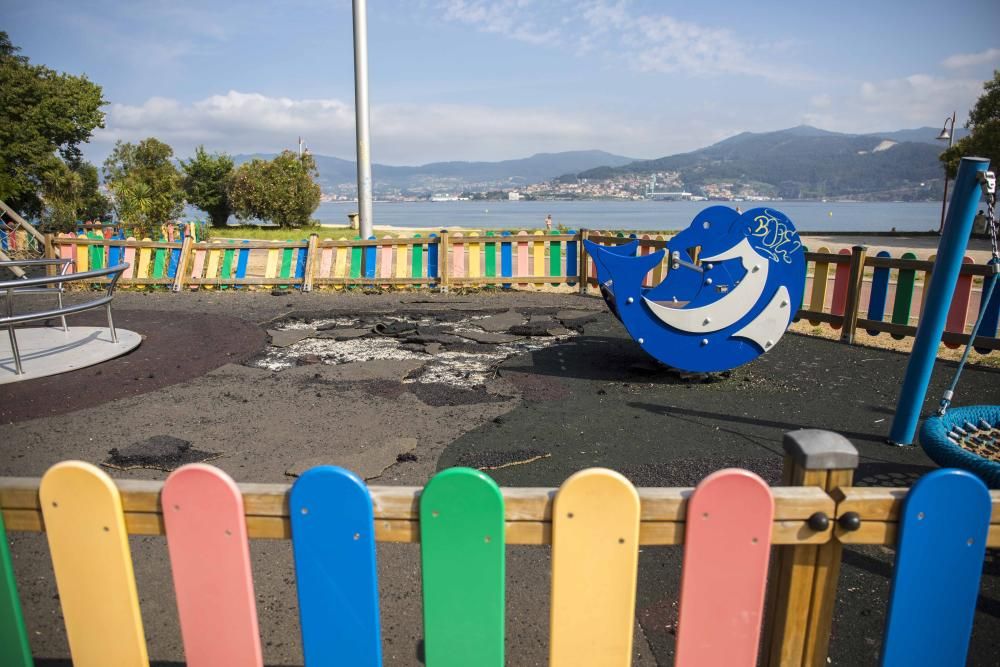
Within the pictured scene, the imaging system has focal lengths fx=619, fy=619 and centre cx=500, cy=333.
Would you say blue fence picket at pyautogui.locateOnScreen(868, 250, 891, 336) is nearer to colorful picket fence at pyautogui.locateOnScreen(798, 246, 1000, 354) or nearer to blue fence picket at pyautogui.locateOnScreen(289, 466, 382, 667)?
colorful picket fence at pyautogui.locateOnScreen(798, 246, 1000, 354)

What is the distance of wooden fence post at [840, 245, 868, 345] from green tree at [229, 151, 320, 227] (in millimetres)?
38124

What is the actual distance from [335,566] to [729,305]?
5294mm

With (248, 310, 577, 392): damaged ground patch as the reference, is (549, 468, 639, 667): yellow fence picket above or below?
above

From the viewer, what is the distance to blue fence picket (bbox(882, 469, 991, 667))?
58.7 inches

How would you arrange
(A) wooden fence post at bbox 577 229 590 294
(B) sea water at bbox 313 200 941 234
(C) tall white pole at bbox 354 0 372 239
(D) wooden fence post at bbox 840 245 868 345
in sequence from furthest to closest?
(B) sea water at bbox 313 200 941 234
(C) tall white pole at bbox 354 0 372 239
(A) wooden fence post at bbox 577 229 590 294
(D) wooden fence post at bbox 840 245 868 345

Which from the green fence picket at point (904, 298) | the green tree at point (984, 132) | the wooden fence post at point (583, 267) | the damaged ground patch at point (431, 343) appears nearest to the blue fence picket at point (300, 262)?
the damaged ground patch at point (431, 343)

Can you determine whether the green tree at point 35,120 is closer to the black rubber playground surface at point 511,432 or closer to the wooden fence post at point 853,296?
the black rubber playground surface at point 511,432

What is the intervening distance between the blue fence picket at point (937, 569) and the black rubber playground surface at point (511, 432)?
0.21 ft

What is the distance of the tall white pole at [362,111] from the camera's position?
1476 centimetres

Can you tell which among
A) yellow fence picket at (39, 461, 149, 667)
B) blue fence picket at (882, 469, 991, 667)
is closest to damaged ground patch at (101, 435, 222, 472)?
yellow fence picket at (39, 461, 149, 667)

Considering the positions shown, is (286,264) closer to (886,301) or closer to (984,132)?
(886,301)

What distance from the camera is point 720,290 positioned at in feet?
19.8

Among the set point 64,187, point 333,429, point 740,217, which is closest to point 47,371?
point 333,429

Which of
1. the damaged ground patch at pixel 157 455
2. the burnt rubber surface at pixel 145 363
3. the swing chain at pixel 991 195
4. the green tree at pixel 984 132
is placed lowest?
the burnt rubber surface at pixel 145 363
